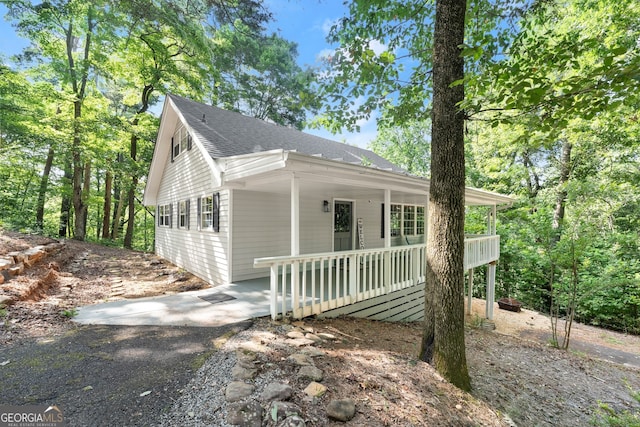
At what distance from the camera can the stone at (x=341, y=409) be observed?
2.07m

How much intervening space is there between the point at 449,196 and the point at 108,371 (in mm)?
3897

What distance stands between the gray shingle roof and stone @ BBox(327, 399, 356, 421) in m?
4.39

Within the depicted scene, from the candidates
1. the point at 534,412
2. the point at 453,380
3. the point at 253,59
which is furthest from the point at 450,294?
the point at 253,59

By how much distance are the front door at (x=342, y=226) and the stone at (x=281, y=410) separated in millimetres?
6604

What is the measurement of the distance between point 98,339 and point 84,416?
1.64 meters

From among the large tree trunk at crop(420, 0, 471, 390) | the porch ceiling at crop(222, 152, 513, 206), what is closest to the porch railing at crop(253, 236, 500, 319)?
the porch ceiling at crop(222, 152, 513, 206)

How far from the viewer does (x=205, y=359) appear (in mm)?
2902

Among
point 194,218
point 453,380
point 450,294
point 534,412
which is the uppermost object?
point 194,218

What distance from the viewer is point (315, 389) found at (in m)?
2.33

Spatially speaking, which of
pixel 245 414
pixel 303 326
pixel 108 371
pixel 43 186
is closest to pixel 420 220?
pixel 303 326

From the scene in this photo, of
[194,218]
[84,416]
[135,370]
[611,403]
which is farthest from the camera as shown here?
[194,218]

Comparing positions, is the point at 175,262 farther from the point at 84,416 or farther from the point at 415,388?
the point at 415,388

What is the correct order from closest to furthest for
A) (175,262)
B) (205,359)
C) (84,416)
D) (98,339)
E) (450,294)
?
1. (84,416)
2. (205,359)
3. (450,294)
4. (98,339)
5. (175,262)

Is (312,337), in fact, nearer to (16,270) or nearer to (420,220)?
(16,270)
